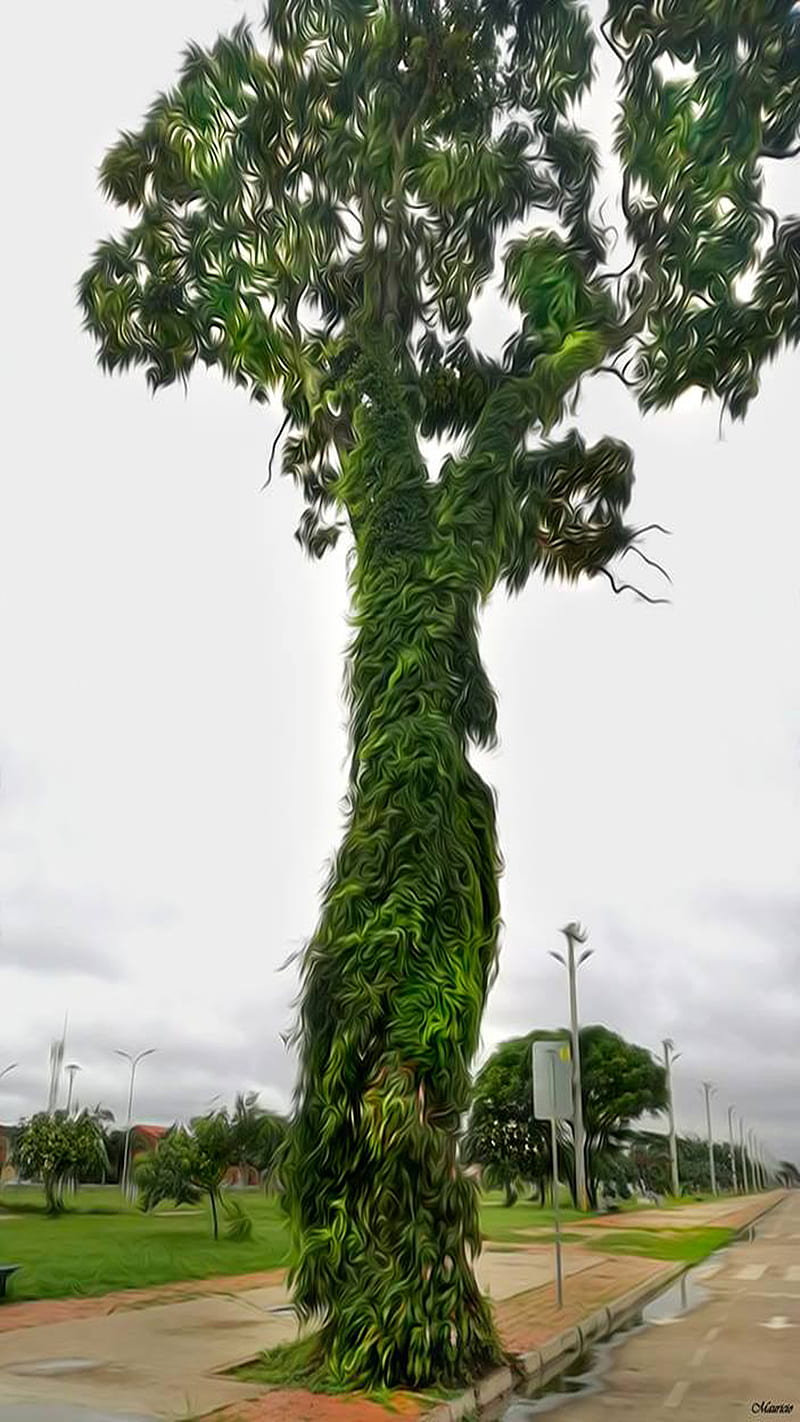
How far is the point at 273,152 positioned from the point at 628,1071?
24.9 m

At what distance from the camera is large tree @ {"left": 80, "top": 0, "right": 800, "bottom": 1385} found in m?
6.68

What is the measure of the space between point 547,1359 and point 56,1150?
4917mm

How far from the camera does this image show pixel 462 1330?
21.3 ft

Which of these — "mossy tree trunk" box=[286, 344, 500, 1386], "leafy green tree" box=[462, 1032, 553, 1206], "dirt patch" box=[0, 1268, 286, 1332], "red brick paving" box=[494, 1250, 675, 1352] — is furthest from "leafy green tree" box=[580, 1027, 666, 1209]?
"mossy tree trunk" box=[286, 344, 500, 1386]

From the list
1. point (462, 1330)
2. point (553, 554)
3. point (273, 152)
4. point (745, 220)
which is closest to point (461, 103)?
point (273, 152)

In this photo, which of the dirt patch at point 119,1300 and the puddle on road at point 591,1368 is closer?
the puddle on road at point 591,1368

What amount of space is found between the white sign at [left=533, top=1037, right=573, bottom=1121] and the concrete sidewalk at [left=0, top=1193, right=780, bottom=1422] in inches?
59.1

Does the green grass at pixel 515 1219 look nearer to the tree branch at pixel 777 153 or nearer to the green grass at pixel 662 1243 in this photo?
the green grass at pixel 662 1243

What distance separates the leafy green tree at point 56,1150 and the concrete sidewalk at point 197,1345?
39.6 inches

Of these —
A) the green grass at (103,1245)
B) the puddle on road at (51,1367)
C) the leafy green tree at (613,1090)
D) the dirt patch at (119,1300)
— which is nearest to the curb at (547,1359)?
the green grass at (103,1245)

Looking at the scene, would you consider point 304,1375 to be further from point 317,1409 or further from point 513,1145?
point 513,1145

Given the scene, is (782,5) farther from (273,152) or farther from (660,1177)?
(660,1177)

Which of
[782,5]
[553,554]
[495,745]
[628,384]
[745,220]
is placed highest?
[782,5]

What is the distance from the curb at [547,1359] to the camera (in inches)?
237
